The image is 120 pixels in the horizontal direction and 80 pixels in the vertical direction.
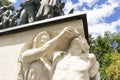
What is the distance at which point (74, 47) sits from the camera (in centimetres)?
530

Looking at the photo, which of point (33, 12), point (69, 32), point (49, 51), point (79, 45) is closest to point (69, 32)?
point (69, 32)

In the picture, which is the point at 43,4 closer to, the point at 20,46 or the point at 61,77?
the point at 20,46

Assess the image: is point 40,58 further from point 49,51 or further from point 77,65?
point 77,65

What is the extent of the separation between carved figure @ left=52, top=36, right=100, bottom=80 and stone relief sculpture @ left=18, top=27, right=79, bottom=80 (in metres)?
0.16

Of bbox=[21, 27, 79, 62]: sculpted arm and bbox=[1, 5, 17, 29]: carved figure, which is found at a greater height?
bbox=[1, 5, 17, 29]: carved figure

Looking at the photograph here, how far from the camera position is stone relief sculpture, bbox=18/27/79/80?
509cm

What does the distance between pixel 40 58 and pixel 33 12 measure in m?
1.42

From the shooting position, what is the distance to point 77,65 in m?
5.06

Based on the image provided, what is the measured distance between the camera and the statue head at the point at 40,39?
537cm

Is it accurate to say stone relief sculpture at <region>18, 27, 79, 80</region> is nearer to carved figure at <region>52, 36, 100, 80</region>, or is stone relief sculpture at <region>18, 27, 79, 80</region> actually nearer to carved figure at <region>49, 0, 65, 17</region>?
carved figure at <region>52, 36, 100, 80</region>

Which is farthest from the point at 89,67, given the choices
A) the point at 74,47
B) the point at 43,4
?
the point at 43,4

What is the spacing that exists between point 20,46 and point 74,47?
36.7 inches

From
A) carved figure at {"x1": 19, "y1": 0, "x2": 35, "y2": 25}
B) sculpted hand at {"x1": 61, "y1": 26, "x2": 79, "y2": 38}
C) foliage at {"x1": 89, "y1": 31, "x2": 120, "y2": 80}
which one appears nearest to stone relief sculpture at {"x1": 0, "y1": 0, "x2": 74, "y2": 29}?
carved figure at {"x1": 19, "y1": 0, "x2": 35, "y2": 25}

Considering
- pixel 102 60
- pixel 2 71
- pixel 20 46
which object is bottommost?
pixel 102 60
